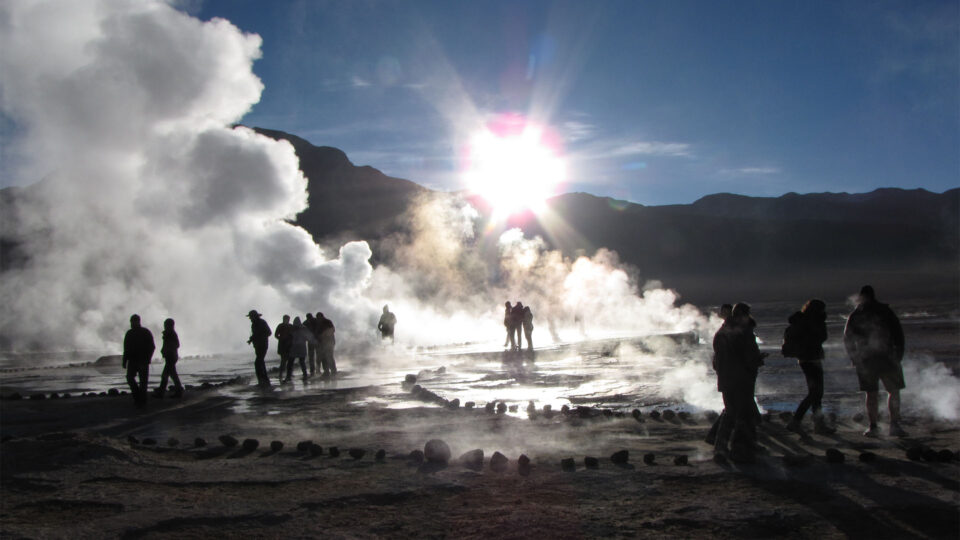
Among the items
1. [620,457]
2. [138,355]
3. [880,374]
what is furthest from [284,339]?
[880,374]

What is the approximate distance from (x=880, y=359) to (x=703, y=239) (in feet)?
442

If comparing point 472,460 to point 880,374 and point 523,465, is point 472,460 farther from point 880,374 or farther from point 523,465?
point 880,374

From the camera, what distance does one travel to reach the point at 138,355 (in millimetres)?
12898

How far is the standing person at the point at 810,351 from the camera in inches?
334

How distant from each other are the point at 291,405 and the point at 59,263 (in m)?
56.1

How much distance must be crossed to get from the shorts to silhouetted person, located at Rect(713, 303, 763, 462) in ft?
6.10

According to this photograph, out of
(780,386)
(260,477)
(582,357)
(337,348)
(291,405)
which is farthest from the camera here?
(337,348)

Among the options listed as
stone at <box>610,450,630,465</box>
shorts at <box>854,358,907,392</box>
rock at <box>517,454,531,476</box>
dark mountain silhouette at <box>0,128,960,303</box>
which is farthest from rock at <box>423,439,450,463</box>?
dark mountain silhouette at <box>0,128,960,303</box>

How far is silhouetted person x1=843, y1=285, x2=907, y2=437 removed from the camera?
26.7ft

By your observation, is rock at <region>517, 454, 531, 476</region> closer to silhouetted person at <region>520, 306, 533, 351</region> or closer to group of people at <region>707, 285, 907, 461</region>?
group of people at <region>707, 285, 907, 461</region>

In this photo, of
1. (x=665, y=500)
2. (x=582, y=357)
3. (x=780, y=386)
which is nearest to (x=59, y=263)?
(x=582, y=357)

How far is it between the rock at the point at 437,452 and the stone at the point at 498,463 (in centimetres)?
48

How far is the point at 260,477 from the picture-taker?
22.8ft

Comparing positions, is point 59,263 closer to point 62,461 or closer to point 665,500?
point 62,461
